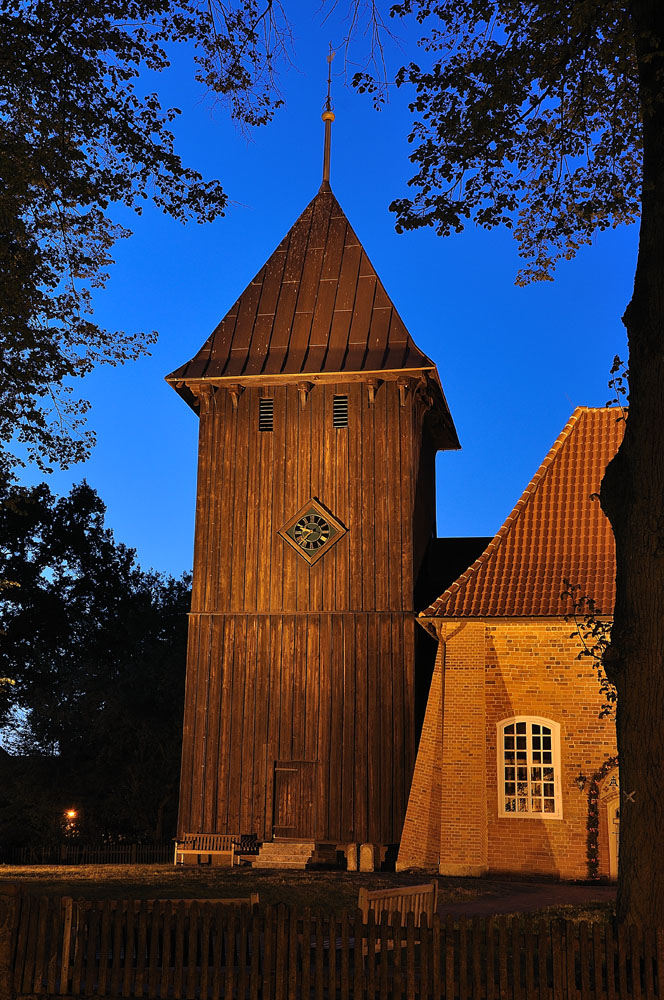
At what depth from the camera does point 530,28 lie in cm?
1148

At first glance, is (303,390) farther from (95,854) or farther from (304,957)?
(95,854)

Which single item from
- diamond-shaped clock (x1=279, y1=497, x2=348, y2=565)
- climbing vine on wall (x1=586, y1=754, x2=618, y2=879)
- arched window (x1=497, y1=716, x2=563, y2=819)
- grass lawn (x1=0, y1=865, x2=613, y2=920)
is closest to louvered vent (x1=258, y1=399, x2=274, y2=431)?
diamond-shaped clock (x1=279, y1=497, x2=348, y2=565)

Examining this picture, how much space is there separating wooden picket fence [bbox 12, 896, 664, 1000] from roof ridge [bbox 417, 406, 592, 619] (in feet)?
37.2

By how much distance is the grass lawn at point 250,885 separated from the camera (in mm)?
14862

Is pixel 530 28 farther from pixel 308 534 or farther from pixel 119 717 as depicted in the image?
pixel 119 717

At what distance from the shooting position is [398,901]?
35.5 feet

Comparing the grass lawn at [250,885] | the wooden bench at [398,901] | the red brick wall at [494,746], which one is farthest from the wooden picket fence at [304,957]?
the red brick wall at [494,746]

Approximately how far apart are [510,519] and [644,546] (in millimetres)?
12810

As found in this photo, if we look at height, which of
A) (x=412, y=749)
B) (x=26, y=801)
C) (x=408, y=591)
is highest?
(x=408, y=591)

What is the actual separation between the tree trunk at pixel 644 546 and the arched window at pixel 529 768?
10.5 m

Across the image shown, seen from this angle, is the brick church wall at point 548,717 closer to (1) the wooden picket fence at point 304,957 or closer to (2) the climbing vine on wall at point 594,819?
(2) the climbing vine on wall at point 594,819

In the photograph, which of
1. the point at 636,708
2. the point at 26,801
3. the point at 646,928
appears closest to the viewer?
the point at 646,928

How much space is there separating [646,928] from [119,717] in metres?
30.8

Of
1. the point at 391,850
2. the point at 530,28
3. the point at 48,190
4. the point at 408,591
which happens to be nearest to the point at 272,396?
the point at 408,591
